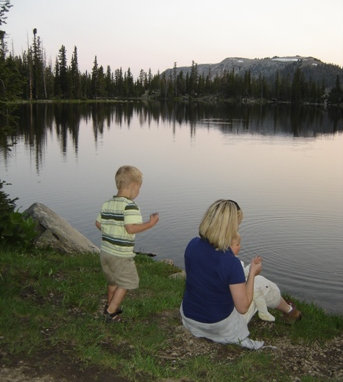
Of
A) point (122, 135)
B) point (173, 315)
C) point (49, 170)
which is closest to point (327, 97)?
point (122, 135)

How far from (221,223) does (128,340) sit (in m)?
1.97

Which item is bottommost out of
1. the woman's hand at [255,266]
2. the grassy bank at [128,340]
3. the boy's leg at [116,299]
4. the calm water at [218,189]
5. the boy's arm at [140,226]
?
the calm water at [218,189]

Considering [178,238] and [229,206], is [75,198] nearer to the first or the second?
[178,238]

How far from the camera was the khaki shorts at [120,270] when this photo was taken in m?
5.86

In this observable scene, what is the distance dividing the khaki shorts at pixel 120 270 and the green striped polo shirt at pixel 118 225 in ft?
0.26

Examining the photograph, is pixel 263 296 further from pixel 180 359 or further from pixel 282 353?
pixel 180 359

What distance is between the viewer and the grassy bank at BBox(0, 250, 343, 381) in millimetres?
4848

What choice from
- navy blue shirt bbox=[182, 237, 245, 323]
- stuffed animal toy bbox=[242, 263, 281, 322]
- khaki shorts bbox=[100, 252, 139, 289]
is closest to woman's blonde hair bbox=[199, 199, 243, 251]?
navy blue shirt bbox=[182, 237, 245, 323]

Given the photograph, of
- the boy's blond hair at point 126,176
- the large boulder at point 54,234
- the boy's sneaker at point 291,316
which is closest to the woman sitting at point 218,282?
the boy's blond hair at point 126,176

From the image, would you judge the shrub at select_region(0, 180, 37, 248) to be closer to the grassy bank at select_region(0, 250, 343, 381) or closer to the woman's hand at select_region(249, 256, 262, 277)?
the grassy bank at select_region(0, 250, 343, 381)

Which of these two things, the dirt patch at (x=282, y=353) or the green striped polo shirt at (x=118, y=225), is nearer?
the dirt patch at (x=282, y=353)

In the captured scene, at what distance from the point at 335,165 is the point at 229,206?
29729 millimetres

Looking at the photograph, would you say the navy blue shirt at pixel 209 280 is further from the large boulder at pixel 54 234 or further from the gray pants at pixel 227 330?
the large boulder at pixel 54 234

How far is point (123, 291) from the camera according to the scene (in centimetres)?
595
